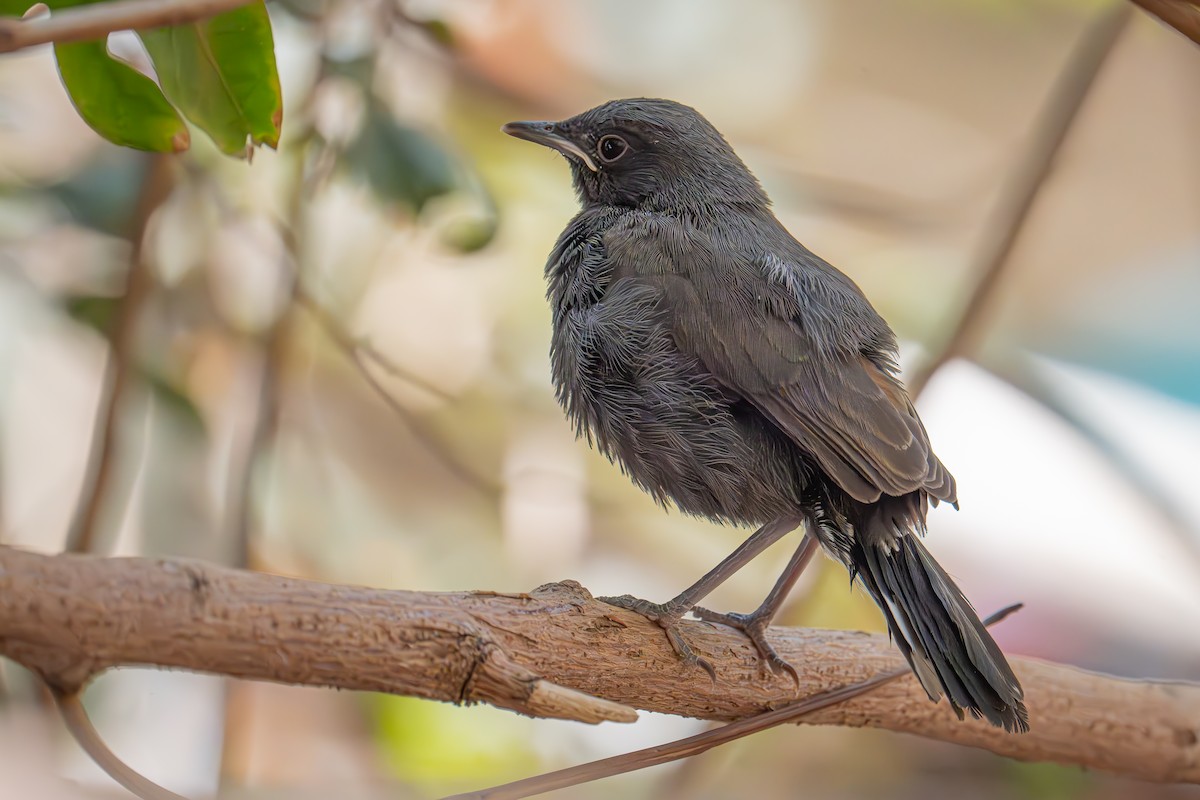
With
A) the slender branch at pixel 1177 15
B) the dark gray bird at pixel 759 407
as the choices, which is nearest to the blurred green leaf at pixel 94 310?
the dark gray bird at pixel 759 407

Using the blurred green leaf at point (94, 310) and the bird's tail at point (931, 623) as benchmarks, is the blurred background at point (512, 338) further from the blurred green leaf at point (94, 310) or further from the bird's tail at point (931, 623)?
the bird's tail at point (931, 623)

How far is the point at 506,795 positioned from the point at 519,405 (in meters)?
2.20

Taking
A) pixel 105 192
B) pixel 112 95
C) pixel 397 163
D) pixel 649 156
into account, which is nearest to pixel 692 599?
pixel 649 156

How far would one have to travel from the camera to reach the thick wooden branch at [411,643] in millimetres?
1365

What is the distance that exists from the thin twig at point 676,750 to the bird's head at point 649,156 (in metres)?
1.13

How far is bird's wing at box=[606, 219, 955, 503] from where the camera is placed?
1.96m

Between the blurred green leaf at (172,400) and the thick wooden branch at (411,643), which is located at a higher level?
the thick wooden branch at (411,643)

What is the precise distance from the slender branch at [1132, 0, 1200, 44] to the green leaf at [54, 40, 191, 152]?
1.88 metres

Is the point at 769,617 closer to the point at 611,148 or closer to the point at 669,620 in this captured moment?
the point at 669,620

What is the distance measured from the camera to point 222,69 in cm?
220

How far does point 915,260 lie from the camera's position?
155 inches

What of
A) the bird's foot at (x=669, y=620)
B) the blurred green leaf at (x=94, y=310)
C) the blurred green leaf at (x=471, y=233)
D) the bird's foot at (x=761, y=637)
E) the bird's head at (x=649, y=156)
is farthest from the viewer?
the blurred green leaf at (x=471, y=233)

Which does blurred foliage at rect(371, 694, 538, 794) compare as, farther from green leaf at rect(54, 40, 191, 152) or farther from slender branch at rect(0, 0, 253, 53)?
slender branch at rect(0, 0, 253, 53)

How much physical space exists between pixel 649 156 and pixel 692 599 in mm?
1068
